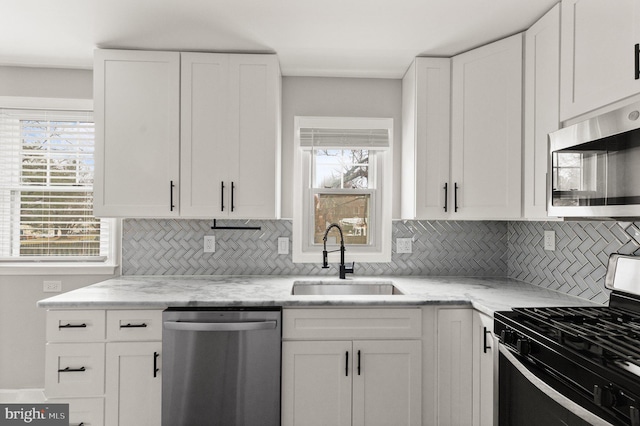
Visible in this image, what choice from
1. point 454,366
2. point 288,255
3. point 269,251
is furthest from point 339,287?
point 454,366

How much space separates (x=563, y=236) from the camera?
7.10 feet

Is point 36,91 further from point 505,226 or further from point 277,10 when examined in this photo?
point 505,226

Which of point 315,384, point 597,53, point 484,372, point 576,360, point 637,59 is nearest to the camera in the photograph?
point 576,360

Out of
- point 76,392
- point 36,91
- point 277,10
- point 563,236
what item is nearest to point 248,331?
point 76,392

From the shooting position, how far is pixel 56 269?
263 cm

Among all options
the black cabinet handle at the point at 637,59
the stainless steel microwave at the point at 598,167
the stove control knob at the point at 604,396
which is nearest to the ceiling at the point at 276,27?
the black cabinet handle at the point at 637,59

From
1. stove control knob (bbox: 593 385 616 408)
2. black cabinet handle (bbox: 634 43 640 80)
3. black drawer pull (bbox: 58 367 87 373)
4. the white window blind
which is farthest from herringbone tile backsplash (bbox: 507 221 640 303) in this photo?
the white window blind

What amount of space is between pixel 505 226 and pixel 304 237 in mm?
1474

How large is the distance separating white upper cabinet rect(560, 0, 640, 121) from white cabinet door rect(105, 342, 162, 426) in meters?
2.31

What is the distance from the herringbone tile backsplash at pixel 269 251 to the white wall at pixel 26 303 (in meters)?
0.45

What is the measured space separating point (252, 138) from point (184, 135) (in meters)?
0.41

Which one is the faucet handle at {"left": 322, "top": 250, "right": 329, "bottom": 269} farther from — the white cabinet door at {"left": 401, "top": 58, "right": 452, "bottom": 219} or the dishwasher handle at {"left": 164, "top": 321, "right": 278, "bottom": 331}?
the dishwasher handle at {"left": 164, "top": 321, "right": 278, "bottom": 331}

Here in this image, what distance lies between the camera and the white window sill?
2621 mm

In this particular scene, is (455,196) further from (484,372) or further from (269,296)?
(269,296)
